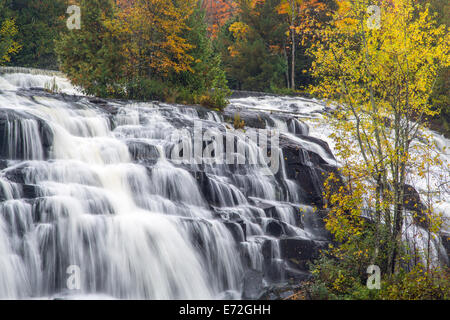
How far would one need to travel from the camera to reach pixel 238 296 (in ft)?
31.1

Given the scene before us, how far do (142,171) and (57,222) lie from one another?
344 cm

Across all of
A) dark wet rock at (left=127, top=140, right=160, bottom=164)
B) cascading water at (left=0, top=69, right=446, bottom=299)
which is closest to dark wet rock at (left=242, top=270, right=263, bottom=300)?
cascading water at (left=0, top=69, right=446, bottom=299)

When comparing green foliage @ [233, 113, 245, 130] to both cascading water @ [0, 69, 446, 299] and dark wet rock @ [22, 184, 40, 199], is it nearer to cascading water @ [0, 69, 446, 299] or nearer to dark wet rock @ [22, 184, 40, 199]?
cascading water @ [0, 69, 446, 299]

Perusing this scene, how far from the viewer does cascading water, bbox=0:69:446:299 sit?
8844mm

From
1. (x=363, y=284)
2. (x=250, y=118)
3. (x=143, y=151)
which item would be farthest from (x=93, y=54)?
(x=363, y=284)

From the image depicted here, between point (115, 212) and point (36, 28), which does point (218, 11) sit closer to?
point (36, 28)

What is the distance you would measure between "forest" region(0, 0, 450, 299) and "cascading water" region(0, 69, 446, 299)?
1.38 metres

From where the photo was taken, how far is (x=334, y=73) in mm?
11664

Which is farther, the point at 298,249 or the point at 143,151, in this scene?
the point at 143,151

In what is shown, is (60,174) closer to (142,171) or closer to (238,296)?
(142,171)

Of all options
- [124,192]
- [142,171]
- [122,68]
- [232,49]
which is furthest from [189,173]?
[232,49]

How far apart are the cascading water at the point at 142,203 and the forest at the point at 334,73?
4.54ft

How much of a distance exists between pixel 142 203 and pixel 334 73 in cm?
639

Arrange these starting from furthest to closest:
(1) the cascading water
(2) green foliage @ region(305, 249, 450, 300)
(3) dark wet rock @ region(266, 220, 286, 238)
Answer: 1. (3) dark wet rock @ region(266, 220, 286, 238)
2. (1) the cascading water
3. (2) green foliage @ region(305, 249, 450, 300)
